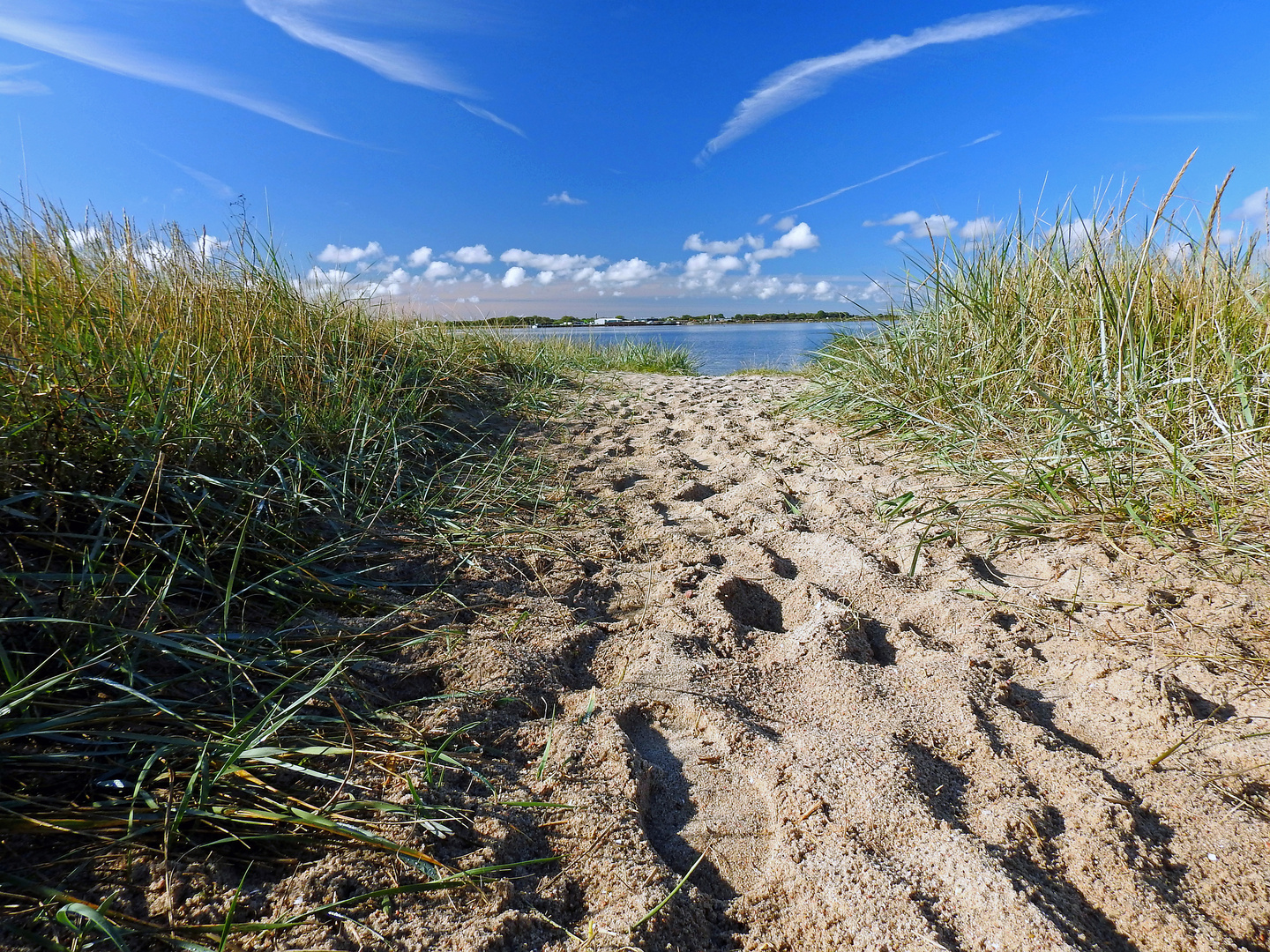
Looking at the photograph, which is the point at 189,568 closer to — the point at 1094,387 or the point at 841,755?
the point at 841,755

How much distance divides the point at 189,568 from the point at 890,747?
1358 millimetres

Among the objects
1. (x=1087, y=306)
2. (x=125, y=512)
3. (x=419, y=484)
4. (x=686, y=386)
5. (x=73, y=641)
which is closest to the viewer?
(x=73, y=641)

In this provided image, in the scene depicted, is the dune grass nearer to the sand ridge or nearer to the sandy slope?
the sand ridge

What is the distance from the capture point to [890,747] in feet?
3.52

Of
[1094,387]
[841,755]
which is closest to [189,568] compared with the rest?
[841,755]

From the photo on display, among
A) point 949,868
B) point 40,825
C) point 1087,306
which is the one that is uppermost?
point 1087,306

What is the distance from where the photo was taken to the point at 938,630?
149 cm

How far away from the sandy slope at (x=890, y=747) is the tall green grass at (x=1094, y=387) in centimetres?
20

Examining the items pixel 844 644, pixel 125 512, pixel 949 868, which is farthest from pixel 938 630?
pixel 125 512

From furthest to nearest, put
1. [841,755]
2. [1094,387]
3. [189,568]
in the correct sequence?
[1094,387] → [189,568] → [841,755]

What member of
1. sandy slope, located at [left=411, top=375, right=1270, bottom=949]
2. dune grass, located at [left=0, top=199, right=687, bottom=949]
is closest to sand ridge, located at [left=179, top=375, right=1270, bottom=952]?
sandy slope, located at [left=411, top=375, right=1270, bottom=949]

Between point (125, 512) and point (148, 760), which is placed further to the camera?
point (125, 512)

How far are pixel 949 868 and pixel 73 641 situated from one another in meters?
1.41

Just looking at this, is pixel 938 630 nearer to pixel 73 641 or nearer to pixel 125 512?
pixel 73 641
